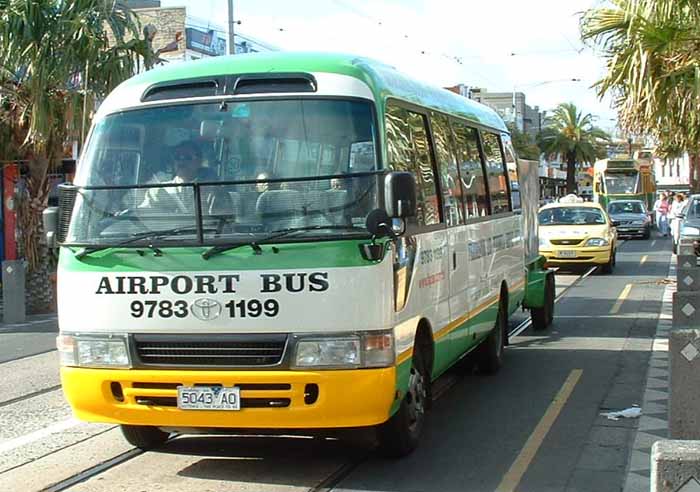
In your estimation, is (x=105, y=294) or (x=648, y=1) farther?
(x=648, y=1)

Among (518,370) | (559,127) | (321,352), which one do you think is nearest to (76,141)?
(518,370)

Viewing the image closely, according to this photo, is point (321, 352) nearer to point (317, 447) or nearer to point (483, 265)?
point (317, 447)

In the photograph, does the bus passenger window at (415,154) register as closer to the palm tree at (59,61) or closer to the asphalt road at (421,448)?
the asphalt road at (421,448)

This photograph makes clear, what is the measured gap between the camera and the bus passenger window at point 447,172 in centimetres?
868

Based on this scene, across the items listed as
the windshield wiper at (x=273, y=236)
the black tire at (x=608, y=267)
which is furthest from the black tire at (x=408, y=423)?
the black tire at (x=608, y=267)

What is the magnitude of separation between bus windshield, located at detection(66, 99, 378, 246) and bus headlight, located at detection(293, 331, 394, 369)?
673mm

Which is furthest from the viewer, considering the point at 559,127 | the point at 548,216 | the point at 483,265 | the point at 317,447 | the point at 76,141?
the point at 559,127

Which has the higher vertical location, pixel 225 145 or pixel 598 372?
pixel 225 145

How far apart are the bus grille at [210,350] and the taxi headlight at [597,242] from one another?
61.6 feet

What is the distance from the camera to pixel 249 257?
6.39 meters

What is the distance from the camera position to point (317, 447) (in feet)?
25.4

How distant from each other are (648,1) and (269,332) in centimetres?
729

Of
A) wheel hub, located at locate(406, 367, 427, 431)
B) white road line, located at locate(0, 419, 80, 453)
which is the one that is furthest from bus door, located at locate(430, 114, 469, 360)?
white road line, located at locate(0, 419, 80, 453)

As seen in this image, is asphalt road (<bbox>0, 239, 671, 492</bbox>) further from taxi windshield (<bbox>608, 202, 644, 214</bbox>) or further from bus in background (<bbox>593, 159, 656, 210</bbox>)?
bus in background (<bbox>593, 159, 656, 210</bbox>)
